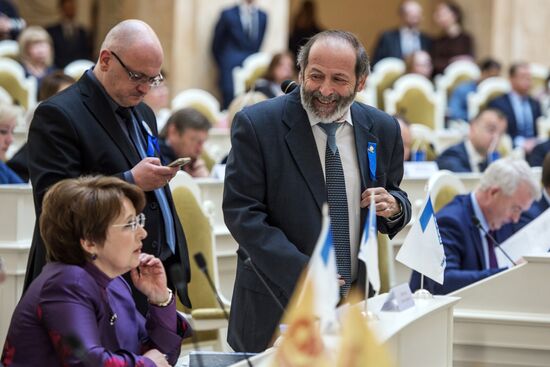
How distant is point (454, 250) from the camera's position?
209 inches

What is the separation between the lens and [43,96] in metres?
6.71

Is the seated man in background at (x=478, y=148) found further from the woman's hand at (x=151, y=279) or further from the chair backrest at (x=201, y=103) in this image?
the woman's hand at (x=151, y=279)

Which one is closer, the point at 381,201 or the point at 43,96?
the point at 381,201

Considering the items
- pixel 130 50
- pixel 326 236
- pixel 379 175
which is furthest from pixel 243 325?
pixel 326 236

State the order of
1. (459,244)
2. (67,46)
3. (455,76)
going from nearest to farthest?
(459,244) → (67,46) → (455,76)

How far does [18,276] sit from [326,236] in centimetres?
313

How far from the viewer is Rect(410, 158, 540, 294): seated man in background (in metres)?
5.32

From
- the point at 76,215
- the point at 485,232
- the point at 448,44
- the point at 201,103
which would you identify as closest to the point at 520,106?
the point at 448,44

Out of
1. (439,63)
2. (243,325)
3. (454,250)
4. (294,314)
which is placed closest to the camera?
(294,314)

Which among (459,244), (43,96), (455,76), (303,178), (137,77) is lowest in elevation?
(455,76)

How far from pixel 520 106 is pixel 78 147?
9.31 m

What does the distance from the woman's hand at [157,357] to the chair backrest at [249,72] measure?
865cm

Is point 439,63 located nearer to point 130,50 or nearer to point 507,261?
point 507,261

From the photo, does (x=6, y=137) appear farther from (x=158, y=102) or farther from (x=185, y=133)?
(x=158, y=102)
